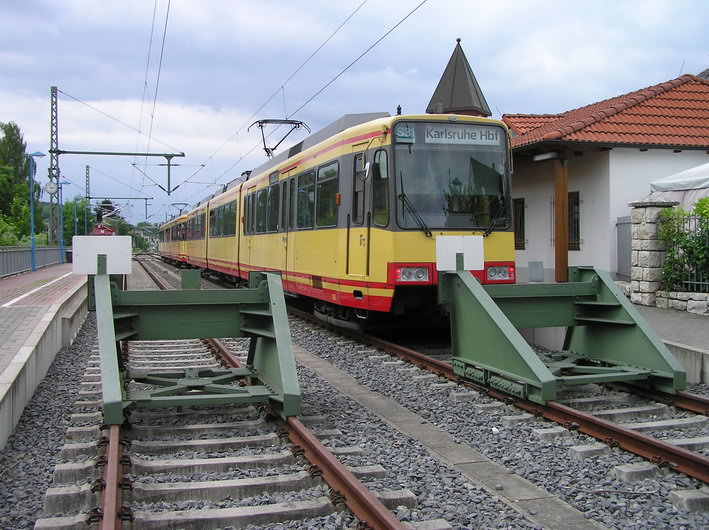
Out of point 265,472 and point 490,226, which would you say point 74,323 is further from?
point 265,472

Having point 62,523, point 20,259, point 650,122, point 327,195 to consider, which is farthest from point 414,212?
point 20,259

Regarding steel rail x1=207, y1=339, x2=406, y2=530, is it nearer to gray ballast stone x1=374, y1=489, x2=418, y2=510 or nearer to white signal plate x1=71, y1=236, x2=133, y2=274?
gray ballast stone x1=374, y1=489, x2=418, y2=510

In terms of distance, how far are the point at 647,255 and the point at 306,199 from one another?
6258 millimetres

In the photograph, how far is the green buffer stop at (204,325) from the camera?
621 centimetres

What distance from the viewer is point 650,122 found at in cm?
1673

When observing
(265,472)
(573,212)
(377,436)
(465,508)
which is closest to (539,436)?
(377,436)

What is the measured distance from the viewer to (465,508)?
4.30m

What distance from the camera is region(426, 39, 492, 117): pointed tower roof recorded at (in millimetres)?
29828

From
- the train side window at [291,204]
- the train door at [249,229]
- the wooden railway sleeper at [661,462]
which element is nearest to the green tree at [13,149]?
the train door at [249,229]

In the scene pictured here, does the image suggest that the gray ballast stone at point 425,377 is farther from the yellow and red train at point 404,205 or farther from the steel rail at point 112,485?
the steel rail at point 112,485

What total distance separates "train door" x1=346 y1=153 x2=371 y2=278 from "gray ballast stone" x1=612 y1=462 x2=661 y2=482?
523 cm

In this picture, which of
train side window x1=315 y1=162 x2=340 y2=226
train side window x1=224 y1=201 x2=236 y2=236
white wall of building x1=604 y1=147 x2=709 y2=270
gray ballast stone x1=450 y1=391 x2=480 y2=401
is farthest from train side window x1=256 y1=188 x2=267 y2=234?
gray ballast stone x1=450 y1=391 x2=480 y2=401

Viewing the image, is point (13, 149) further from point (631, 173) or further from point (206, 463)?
point (206, 463)

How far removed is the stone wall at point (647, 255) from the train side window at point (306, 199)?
6.15 m
